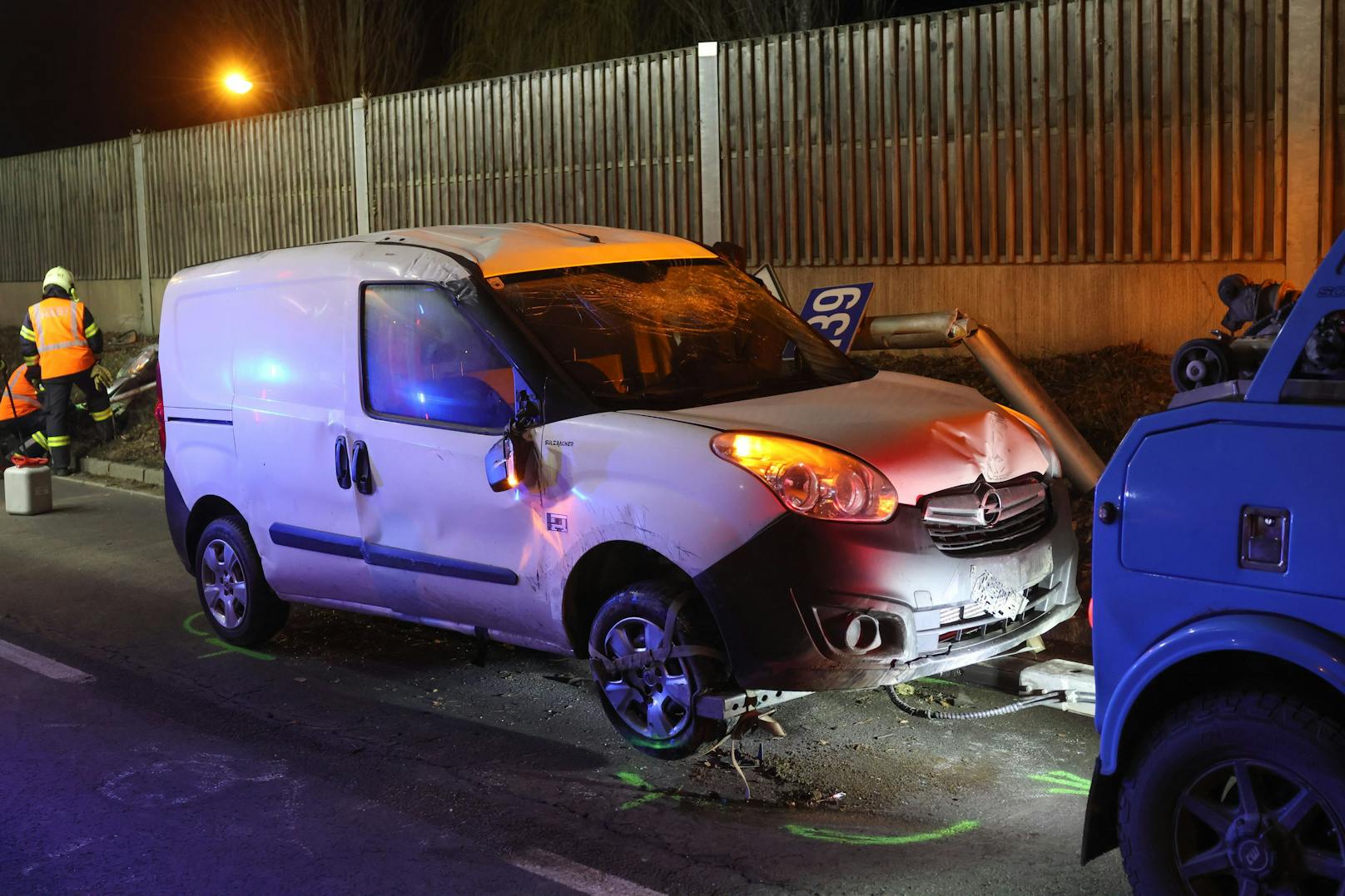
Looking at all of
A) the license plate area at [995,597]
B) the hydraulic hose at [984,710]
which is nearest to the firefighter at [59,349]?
the hydraulic hose at [984,710]

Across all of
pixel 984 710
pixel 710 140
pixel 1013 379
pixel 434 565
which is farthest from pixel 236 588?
pixel 710 140

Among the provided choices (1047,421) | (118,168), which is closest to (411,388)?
(1047,421)

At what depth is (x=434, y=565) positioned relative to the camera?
19.8 feet

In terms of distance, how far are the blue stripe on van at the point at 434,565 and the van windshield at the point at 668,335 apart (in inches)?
32.4

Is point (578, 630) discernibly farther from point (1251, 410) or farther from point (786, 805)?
point (1251, 410)

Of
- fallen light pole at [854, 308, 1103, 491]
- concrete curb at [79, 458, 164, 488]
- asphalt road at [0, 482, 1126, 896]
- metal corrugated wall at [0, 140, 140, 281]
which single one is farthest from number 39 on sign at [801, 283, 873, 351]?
metal corrugated wall at [0, 140, 140, 281]

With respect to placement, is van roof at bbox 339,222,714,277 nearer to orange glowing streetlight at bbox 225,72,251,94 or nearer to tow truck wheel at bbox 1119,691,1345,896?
tow truck wheel at bbox 1119,691,1345,896

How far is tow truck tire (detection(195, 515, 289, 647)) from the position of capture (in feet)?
23.3

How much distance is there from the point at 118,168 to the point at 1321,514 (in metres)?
20.5

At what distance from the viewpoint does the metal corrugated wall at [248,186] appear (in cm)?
1747

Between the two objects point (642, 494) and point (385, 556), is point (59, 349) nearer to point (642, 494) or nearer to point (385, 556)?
point (385, 556)

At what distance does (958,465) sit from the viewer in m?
5.20

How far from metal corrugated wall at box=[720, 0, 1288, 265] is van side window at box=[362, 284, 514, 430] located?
607 cm

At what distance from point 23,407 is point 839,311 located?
906cm
